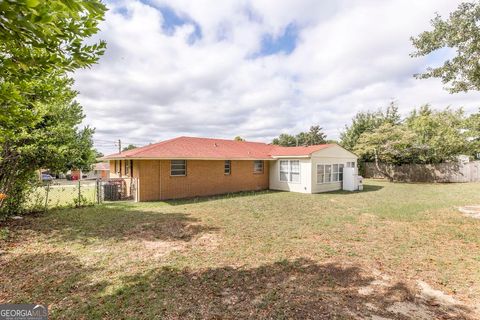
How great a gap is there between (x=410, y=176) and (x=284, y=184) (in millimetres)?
15542

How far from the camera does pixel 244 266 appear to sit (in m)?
5.14

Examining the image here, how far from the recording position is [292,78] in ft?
49.3

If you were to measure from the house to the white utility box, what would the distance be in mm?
559

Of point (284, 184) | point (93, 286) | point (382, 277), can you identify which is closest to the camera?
point (93, 286)

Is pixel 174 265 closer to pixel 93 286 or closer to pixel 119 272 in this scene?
pixel 119 272

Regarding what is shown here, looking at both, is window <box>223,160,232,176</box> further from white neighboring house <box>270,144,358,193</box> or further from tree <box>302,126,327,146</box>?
tree <box>302,126,327,146</box>

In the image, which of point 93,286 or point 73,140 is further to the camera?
point 73,140

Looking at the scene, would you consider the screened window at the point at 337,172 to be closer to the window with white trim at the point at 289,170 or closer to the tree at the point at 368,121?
the window with white trim at the point at 289,170

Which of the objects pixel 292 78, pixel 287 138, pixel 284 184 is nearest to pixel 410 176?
pixel 284 184

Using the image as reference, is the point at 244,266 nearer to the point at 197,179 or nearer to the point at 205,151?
the point at 197,179

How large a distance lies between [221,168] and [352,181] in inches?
391

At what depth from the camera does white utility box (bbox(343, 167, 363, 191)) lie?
715 inches

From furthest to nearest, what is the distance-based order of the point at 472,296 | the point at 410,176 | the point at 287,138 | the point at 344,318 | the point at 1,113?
the point at 287,138 → the point at 410,176 → the point at 472,296 → the point at 344,318 → the point at 1,113

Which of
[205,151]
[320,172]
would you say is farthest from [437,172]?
[205,151]
